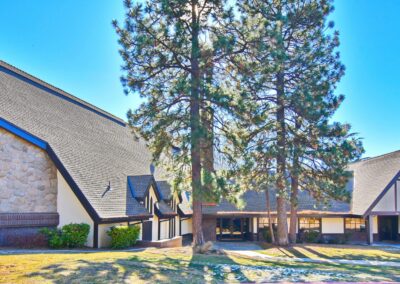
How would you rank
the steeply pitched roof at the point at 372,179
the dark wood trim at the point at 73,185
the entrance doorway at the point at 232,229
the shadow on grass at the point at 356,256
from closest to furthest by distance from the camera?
the dark wood trim at the point at 73,185
the shadow on grass at the point at 356,256
the steeply pitched roof at the point at 372,179
the entrance doorway at the point at 232,229

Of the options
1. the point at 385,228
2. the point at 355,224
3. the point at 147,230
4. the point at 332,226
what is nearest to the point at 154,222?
the point at 147,230

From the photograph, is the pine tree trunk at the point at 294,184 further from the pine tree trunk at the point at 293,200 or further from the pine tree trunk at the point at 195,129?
the pine tree trunk at the point at 195,129

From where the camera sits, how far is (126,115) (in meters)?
17.6

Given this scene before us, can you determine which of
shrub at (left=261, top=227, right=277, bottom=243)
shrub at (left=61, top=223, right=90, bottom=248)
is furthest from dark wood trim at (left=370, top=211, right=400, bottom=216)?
shrub at (left=61, top=223, right=90, bottom=248)

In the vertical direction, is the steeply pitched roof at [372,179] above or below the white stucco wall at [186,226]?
above

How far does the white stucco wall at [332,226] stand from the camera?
28.3 metres

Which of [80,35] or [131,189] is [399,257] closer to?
[131,189]

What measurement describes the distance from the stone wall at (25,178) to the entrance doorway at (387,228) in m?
23.9

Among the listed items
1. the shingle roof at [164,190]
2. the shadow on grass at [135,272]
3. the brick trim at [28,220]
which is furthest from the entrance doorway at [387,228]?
the brick trim at [28,220]

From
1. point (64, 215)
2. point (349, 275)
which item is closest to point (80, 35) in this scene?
point (64, 215)

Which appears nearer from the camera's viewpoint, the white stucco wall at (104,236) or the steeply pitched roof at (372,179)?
the white stucco wall at (104,236)

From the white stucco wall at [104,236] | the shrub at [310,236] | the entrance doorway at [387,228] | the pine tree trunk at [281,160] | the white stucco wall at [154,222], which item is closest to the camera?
the white stucco wall at [104,236]

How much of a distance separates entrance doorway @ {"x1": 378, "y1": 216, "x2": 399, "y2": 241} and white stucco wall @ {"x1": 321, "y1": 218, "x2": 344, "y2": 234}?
3.51m

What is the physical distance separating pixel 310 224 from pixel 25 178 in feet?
65.4
